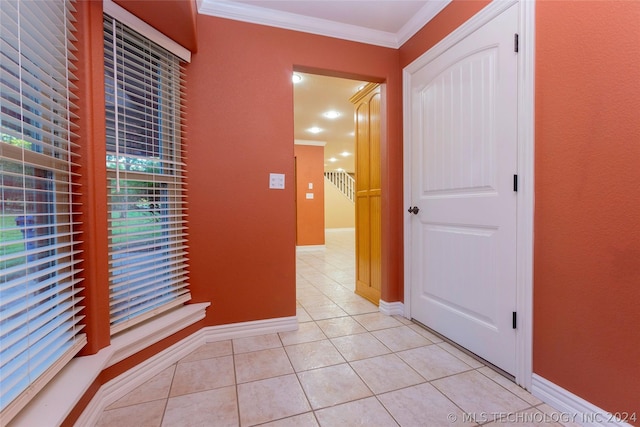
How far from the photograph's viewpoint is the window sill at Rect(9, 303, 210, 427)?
35.2 inches

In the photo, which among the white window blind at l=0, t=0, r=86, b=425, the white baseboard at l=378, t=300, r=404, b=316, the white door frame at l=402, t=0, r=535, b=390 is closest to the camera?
the white window blind at l=0, t=0, r=86, b=425

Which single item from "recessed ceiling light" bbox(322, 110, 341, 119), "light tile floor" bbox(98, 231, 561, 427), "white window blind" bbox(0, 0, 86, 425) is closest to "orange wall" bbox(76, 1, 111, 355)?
"white window blind" bbox(0, 0, 86, 425)

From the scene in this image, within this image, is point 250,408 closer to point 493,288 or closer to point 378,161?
point 493,288

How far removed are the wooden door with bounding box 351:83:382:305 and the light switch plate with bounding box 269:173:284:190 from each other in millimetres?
934

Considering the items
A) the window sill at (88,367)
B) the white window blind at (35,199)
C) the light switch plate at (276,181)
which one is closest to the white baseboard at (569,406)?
the light switch plate at (276,181)

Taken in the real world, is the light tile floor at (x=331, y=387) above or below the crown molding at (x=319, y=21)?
below

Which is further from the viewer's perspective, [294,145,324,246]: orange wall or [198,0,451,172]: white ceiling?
[294,145,324,246]: orange wall

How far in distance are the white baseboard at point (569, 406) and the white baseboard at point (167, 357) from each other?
1.47 meters

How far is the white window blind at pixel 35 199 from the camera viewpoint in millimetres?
878

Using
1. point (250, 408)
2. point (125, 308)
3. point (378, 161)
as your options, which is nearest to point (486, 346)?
point (250, 408)

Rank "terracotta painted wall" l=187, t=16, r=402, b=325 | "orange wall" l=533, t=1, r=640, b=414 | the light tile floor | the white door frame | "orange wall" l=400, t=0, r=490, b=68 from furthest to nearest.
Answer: "terracotta painted wall" l=187, t=16, r=402, b=325 < "orange wall" l=400, t=0, r=490, b=68 < the white door frame < the light tile floor < "orange wall" l=533, t=1, r=640, b=414

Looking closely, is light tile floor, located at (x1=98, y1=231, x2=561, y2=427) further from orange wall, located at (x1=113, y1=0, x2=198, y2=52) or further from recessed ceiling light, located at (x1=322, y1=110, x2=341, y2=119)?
recessed ceiling light, located at (x1=322, y1=110, x2=341, y2=119)

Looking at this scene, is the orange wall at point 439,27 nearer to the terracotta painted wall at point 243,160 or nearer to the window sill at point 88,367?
the terracotta painted wall at point 243,160

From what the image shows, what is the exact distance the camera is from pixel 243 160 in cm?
197
